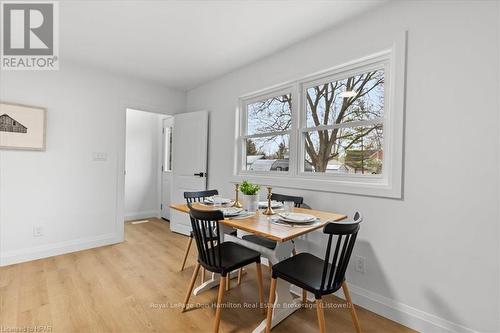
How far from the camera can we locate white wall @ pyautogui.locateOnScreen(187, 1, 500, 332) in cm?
150

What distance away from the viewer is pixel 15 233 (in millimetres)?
2781

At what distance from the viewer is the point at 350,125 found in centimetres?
226

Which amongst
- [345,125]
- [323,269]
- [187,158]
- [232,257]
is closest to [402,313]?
[323,269]

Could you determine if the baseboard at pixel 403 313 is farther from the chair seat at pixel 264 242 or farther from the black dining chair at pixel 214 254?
the black dining chair at pixel 214 254

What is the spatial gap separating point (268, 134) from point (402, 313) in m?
2.18

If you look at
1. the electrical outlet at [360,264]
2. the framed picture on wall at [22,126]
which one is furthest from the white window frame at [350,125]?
the framed picture on wall at [22,126]

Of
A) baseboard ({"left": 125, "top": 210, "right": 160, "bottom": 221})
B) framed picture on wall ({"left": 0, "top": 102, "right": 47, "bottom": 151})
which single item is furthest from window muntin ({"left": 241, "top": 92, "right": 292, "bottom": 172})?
baseboard ({"left": 125, "top": 210, "right": 160, "bottom": 221})

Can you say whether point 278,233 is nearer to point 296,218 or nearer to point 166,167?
point 296,218

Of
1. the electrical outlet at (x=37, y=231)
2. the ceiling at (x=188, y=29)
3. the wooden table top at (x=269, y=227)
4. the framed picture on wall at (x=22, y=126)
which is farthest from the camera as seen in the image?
the electrical outlet at (x=37, y=231)

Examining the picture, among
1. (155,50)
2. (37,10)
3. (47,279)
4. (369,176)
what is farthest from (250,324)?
(37,10)

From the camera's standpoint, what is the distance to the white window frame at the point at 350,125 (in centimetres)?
185

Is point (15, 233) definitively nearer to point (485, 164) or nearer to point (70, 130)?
point (70, 130)

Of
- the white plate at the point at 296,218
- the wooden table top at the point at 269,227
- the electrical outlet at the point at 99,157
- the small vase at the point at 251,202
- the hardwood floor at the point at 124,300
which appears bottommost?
the hardwood floor at the point at 124,300

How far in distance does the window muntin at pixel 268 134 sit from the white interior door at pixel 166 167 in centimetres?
215
